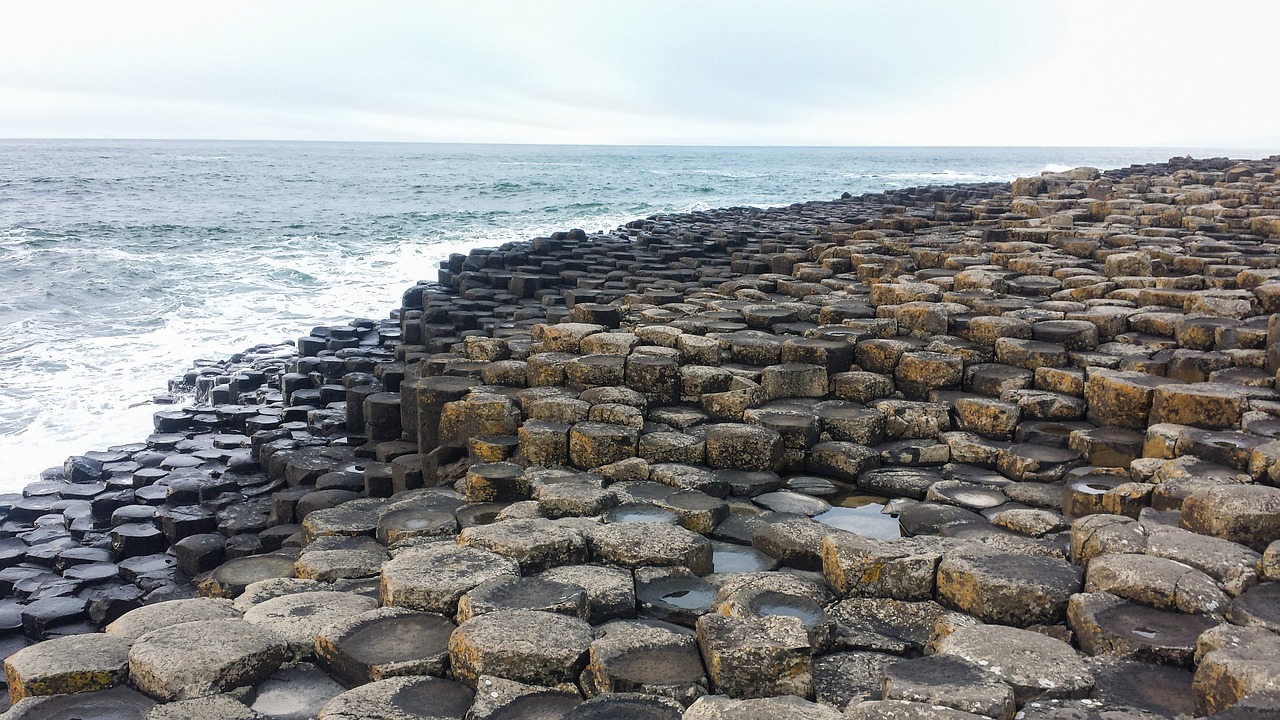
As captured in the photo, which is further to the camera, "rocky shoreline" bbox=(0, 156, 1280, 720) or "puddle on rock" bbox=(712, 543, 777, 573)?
"puddle on rock" bbox=(712, 543, 777, 573)

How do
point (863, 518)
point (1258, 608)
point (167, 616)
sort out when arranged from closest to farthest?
1. point (1258, 608)
2. point (167, 616)
3. point (863, 518)

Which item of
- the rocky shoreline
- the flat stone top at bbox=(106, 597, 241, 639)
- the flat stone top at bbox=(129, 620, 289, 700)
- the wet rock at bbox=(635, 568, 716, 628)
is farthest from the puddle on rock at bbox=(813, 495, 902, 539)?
the flat stone top at bbox=(106, 597, 241, 639)

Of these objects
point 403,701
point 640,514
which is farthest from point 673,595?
point 403,701

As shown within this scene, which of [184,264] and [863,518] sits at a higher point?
[863,518]

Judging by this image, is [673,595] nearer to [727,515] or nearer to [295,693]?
[727,515]

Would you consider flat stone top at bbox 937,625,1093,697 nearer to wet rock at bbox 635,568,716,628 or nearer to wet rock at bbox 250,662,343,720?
wet rock at bbox 635,568,716,628

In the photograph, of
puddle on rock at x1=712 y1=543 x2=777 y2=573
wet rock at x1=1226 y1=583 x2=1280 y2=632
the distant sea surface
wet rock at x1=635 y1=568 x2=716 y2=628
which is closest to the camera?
wet rock at x1=1226 y1=583 x2=1280 y2=632

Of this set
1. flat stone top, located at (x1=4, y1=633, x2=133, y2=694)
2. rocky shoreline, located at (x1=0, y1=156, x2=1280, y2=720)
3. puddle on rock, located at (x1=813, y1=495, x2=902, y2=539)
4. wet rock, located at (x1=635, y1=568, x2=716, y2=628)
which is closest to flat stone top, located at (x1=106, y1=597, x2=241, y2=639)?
rocky shoreline, located at (x1=0, y1=156, x2=1280, y2=720)

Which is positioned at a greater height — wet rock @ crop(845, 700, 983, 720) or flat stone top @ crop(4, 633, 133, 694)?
wet rock @ crop(845, 700, 983, 720)

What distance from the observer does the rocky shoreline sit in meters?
2.89

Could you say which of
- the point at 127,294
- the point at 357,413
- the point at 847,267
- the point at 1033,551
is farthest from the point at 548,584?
the point at 127,294

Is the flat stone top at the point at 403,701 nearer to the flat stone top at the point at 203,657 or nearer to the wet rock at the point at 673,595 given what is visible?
the flat stone top at the point at 203,657

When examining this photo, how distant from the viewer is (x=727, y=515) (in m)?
4.68

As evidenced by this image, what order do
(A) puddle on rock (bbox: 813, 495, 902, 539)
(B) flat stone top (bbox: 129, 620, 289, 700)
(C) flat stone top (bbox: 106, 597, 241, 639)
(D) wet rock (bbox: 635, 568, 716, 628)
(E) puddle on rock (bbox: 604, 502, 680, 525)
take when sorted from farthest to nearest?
(A) puddle on rock (bbox: 813, 495, 902, 539) → (E) puddle on rock (bbox: 604, 502, 680, 525) → (D) wet rock (bbox: 635, 568, 716, 628) → (C) flat stone top (bbox: 106, 597, 241, 639) → (B) flat stone top (bbox: 129, 620, 289, 700)
